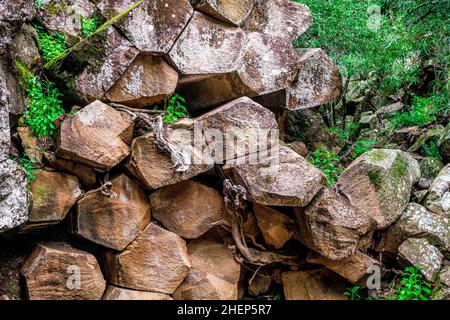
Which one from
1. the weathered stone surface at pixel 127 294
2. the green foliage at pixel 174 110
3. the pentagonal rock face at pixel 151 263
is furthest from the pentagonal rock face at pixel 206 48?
the weathered stone surface at pixel 127 294

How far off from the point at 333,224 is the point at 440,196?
5.90ft

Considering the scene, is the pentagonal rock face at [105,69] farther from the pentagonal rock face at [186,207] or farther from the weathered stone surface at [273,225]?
the weathered stone surface at [273,225]

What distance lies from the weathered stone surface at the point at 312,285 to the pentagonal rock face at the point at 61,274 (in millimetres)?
2521

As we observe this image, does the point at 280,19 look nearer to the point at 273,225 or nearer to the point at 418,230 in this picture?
the point at 273,225

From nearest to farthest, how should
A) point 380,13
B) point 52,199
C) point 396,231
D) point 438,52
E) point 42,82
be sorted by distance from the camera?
point 52,199, point 42,82, point 396,231, point 438,52, point 380,13

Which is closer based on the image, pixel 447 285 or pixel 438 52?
pixel 447 285

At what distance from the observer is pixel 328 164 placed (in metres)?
6.04

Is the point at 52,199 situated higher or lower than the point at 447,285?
higher

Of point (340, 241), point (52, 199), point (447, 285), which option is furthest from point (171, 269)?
point (447, 285)

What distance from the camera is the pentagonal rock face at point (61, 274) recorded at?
4238mm

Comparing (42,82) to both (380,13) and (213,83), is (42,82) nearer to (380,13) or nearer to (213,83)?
(213,83)

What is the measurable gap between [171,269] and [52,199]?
1.53 m

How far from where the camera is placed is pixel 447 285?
16.3ft

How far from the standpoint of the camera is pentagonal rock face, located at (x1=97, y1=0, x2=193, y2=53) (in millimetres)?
4754
